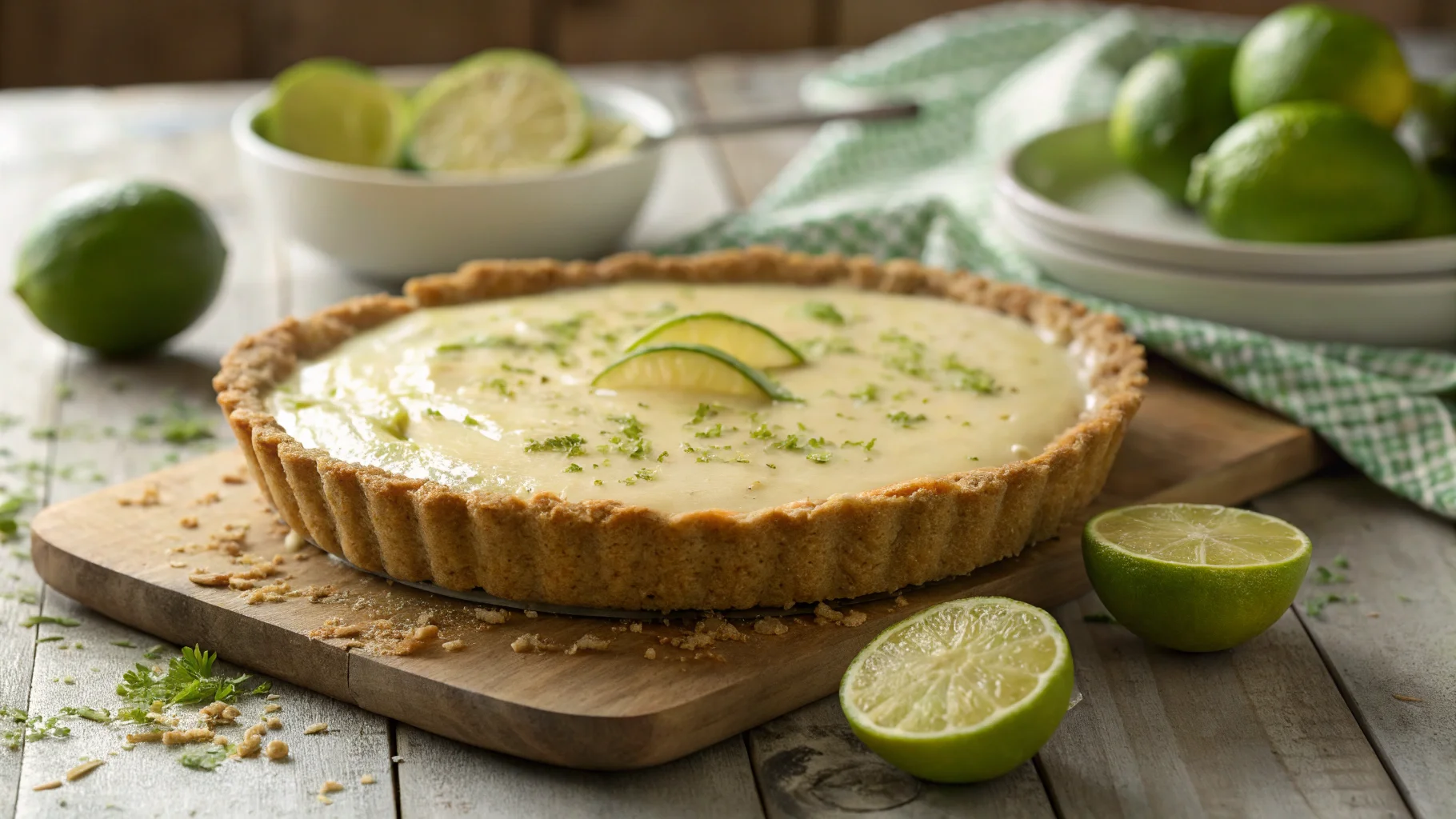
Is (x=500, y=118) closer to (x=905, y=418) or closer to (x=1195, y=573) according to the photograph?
(x=905, y=418)

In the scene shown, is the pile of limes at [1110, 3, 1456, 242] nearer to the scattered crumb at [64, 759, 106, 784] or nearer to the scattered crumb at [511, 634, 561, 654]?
the scattered crumb at [511, 634, 561, 654]

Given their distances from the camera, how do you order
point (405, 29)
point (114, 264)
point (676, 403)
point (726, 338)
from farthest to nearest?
1. point (405, 29)
2. point (114, 264)
3. point (726, 338)
4. point (676, 403)

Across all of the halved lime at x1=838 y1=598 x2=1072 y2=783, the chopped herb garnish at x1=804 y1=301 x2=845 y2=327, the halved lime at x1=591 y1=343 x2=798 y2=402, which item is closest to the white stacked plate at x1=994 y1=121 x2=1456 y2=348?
the chopped herb garnish at x1=804 y1=301 x2=845 y2=327

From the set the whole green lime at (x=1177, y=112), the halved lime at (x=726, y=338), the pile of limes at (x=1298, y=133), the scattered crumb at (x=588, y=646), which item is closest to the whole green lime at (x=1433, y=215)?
the pile of limes at (x=1298, y=133)

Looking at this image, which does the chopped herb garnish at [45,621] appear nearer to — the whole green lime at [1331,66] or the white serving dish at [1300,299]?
the white serving dish at [1300,299]

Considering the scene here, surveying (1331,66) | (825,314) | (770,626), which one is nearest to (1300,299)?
(1331,66)

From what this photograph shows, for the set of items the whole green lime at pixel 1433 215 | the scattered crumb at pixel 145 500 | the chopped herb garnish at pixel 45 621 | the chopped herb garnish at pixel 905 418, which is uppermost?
the whole green lime at pixel 1433 215
